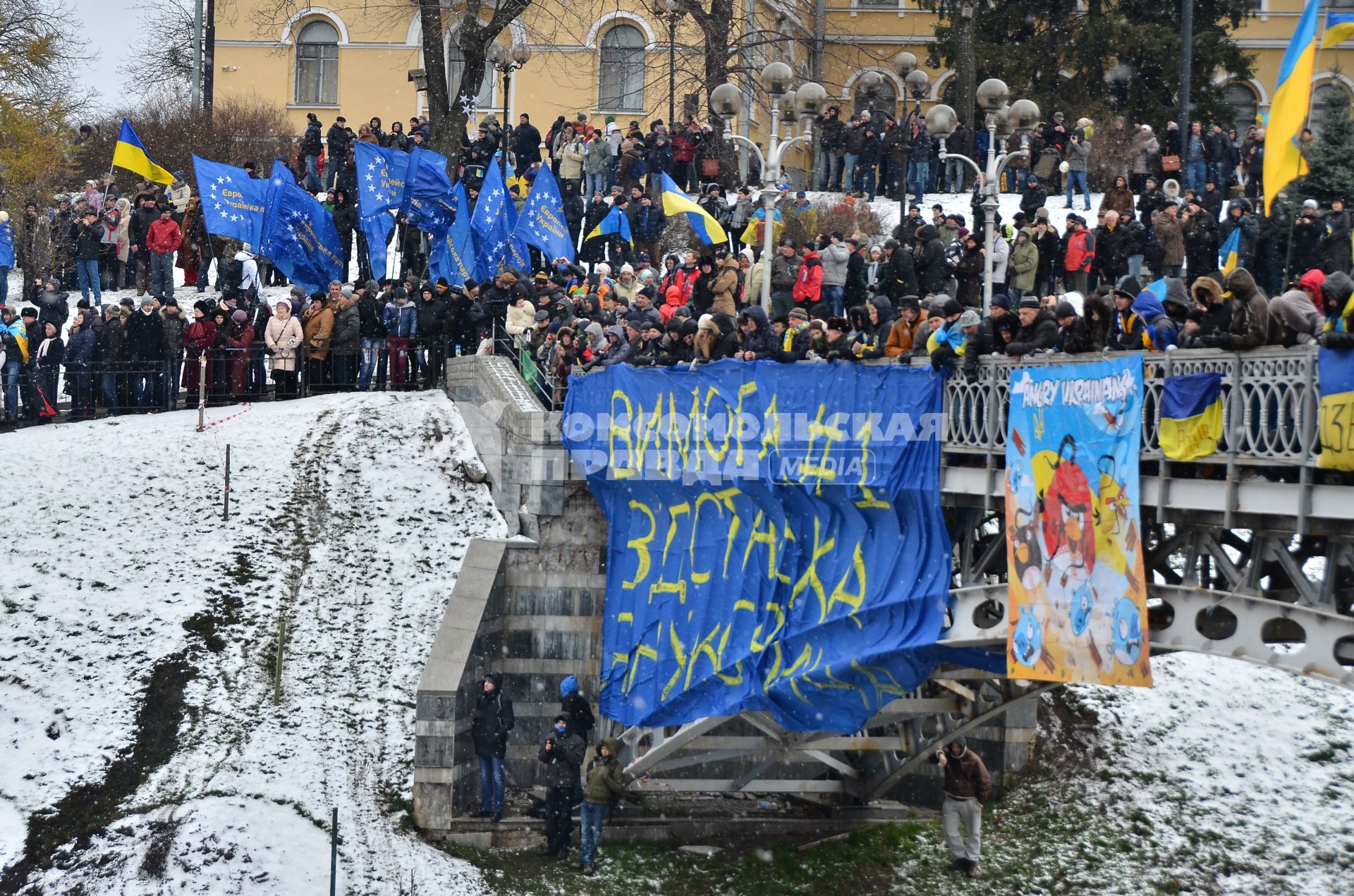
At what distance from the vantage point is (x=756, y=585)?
69.2ft

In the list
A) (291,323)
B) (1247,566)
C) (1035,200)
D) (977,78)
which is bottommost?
(1247,566)

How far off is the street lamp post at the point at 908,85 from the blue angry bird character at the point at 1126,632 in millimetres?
11871

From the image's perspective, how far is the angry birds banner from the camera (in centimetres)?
1555

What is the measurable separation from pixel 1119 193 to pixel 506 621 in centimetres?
1241

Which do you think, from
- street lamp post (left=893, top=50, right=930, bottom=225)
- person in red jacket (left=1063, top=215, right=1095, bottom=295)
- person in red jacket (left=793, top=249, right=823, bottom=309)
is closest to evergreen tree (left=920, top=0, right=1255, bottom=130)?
street lamp post (left=893, top=50, right=930, bottom=225)

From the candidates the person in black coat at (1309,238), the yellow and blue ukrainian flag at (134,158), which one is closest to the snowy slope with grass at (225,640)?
the yellow and blue ukrainian flag at (134,158)

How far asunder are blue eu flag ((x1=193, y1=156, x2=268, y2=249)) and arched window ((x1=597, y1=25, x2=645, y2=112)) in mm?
22990

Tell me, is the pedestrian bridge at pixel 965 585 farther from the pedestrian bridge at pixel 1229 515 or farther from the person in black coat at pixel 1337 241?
the person in black coat at pixel 1337 241

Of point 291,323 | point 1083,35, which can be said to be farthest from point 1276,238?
point 1083,35

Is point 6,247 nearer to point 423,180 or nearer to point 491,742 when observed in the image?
point 423,180

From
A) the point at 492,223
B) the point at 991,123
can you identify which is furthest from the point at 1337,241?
the point at 492,223

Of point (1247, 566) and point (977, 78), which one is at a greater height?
point (977, 78)

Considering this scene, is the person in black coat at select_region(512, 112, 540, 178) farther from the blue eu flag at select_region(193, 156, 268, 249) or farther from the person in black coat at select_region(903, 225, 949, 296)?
the person in black coat at select_region(903, 225, 949, 296)

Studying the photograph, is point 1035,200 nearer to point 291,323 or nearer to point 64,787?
point 291,323
